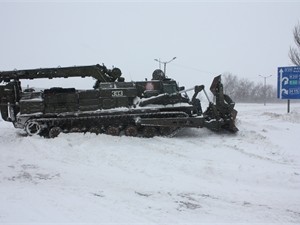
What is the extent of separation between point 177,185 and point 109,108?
6.18 meters

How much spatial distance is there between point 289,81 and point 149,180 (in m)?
18.8

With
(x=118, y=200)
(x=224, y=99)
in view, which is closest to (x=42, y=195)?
(x=118, y=200)

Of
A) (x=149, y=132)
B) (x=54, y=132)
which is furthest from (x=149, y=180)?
(x=54, y=132)

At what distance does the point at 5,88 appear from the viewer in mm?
14094

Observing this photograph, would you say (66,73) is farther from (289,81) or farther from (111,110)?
(289,81)

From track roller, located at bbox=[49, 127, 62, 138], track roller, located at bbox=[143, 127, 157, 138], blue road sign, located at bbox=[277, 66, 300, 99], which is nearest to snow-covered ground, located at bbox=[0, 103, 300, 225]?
track roller, located at bbox=[49, 127, 62, 138]

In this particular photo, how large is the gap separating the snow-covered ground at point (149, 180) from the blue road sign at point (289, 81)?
11765mm

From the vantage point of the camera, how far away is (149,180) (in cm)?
830

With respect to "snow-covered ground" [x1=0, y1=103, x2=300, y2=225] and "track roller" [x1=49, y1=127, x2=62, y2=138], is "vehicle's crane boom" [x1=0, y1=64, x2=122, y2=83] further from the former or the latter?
"snow-covered ground" [x1=0, y1=103, x2=300, y2=225]

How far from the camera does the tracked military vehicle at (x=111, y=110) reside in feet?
44.0

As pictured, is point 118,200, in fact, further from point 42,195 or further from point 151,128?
point 151,128

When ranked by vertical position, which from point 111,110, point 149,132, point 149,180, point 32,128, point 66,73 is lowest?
point 149,180

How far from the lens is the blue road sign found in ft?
78.6

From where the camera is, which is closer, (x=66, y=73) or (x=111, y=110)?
(x=111, y=110)
